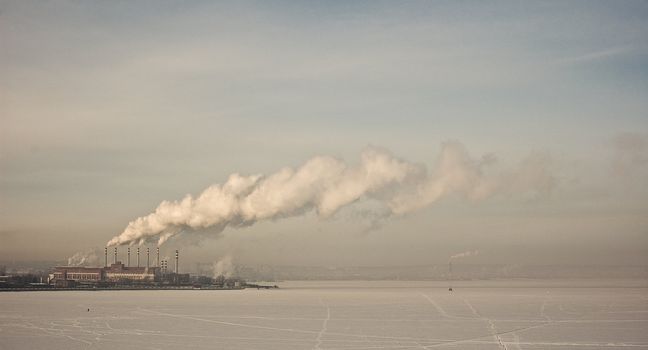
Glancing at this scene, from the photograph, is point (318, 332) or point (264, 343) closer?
point (264, 343)

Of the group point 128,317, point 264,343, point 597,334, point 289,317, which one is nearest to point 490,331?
point 597,334

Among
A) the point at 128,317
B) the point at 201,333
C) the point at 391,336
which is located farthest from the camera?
the point at 128,317

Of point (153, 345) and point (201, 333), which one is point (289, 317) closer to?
point (201, 333)

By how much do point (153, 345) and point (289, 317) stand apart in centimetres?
3350

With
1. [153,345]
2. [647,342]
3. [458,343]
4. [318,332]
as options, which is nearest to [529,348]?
[458,343]

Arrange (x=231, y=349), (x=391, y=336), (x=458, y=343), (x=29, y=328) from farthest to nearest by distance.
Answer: (x=29, y=328) < (x=391, y=336) < (x=458, y=343) < (x=231, y=349)

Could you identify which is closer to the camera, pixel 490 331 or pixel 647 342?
pixel 647 342

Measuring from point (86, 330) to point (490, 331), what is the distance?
3693 cm

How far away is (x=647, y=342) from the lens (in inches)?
2303

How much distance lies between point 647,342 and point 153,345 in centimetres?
3814

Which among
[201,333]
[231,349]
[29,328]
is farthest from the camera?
[29,328]

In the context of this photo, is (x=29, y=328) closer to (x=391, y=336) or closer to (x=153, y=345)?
(x=153, y=345)

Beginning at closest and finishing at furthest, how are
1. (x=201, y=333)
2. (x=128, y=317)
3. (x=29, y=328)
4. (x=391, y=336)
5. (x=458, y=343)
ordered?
(x=458, y=343)
(x=391, y=336)
(x=201, y=333)
(x=29, y=328)
(x=128, y=317)

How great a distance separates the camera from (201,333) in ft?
214
